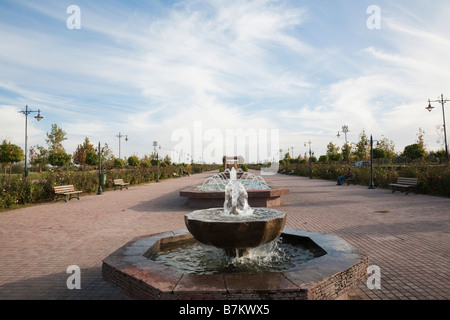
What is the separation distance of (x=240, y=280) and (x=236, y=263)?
1046 millimetres

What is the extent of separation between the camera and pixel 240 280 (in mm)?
2914

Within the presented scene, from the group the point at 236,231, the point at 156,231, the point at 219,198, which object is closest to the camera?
the point at 236,231

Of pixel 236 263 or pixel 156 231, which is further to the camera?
pixel 156 231

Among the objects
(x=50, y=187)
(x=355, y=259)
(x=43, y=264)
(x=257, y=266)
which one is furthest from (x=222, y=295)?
(x=50, y=187)

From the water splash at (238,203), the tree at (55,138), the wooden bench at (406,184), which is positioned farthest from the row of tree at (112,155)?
the water splash at (238,203)

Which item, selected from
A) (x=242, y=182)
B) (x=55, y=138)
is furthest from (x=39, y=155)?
(x=242, y=182)

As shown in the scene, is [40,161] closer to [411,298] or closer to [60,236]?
[60,236]

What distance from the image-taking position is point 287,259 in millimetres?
4270

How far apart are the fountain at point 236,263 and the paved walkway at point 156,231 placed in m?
0.39

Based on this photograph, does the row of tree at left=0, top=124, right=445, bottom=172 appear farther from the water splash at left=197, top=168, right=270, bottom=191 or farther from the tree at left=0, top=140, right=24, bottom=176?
the water splash at left=197, top=168, right=270, bottom=191

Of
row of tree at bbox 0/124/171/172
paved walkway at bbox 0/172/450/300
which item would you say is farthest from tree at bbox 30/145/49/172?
paved walkway at bbox 0/172/450/300

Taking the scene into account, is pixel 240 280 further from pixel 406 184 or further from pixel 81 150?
pixel 81 150

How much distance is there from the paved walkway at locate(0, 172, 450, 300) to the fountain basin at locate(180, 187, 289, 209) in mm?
561

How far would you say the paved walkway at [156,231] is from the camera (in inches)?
142
